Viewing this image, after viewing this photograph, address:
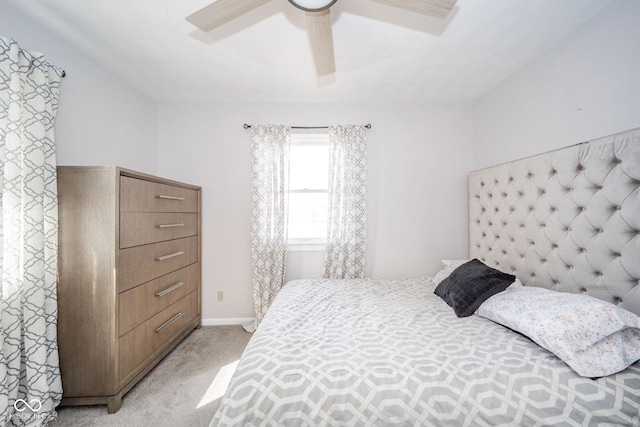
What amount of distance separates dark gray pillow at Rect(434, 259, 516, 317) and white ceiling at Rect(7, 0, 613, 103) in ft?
4.90

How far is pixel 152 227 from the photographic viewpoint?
178cm

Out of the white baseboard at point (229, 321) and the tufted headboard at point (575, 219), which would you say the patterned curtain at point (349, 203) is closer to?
the white baseboard at point (229, 321)

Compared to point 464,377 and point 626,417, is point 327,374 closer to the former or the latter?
point 464,377

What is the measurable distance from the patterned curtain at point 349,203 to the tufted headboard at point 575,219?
110 cm

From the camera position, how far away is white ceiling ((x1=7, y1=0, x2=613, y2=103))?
1.36 meters

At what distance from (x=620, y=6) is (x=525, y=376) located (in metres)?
1.88

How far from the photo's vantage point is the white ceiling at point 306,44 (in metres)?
1.36

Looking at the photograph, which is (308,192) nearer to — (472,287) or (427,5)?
(472,287)

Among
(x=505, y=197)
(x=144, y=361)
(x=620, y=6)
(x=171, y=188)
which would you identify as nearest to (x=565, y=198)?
(x=505, y=197)

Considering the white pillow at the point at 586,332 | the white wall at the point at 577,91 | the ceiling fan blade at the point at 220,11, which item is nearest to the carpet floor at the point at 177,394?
the white pillow at the point at 586,332

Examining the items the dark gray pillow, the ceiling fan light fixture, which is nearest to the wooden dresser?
the ceiling fan light fixture

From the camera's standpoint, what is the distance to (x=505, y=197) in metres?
1.90

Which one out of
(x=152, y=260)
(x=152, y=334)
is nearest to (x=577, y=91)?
(x=152, y=260)

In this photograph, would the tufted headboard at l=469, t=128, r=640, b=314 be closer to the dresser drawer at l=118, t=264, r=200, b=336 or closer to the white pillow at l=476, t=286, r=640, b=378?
the white pillow at l=476, t=286, r=640, b=378
